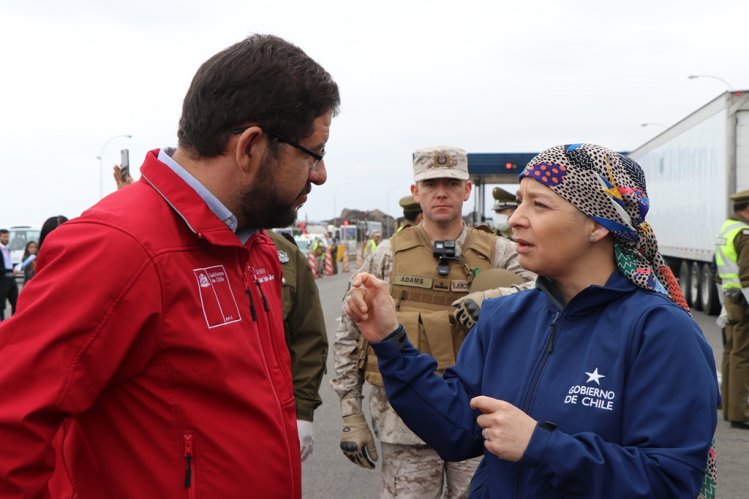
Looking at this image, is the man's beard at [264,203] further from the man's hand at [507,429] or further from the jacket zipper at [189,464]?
the man's hand at [507,429]

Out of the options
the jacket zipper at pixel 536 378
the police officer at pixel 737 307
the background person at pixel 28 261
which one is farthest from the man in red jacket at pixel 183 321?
the background person at pixel 28 261

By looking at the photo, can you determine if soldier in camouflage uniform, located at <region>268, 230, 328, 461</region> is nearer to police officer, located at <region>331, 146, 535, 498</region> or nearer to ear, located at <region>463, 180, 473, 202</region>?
police officer, located at <region>331, 146, 535, 498</region>

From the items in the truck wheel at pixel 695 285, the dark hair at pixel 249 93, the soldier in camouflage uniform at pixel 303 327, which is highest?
the dark hair at pixel 249 93

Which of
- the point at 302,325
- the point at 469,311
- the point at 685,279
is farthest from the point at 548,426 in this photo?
the point at 685,279

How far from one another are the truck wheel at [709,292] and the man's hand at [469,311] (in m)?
14.5

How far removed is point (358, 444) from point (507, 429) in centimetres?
188

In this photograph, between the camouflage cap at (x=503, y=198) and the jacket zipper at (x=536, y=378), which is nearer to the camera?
the jacket zipper at (x=536, y=378)

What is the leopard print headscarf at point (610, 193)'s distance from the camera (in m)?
2.16

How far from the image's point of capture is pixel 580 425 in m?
2.04

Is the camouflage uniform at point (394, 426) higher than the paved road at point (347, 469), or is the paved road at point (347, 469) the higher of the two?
the camouflage uniform at point (394, 426)

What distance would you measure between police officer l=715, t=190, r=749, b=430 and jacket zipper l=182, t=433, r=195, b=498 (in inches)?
265

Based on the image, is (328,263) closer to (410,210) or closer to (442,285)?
(410,210)

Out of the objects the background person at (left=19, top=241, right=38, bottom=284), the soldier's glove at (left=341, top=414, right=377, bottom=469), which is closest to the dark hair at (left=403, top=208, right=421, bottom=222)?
the soldier's glove at (left=341, top=414, right=377, bottom=469)

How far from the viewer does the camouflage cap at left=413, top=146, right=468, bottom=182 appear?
411 cm
